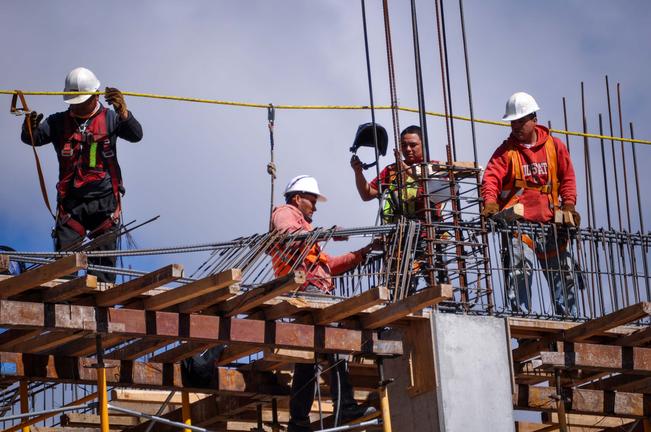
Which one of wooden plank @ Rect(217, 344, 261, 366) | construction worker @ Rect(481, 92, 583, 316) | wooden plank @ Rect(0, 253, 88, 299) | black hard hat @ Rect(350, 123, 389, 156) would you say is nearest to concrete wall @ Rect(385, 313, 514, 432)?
construction worker @ Rect(481, 92, 583, 316)

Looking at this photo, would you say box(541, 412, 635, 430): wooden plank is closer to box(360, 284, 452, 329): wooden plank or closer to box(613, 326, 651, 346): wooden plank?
box(613, 326, 651, 346): wooden plank

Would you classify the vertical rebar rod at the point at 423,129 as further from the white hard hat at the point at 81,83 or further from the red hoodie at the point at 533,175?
the white hard hat at the point at 81,83

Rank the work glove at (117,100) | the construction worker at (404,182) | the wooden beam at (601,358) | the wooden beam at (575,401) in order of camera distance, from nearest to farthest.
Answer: the work glove at (117,100) → the wooden beam at (601,358) → the construction worker at (404,182) → the wooden beam at (575,401)

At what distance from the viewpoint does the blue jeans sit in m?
18.0

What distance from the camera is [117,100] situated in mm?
17016

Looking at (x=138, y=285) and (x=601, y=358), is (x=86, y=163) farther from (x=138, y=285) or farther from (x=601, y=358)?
(x=601, y=358)

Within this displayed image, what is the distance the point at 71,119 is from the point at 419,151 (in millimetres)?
4292

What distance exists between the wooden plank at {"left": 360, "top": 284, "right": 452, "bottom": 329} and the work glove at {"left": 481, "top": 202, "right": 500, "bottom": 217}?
2121 mm

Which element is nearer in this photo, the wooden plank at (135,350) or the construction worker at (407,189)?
the wooden plank at (135,350)

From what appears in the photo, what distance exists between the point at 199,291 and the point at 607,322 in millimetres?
5114

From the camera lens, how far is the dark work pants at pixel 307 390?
1716cm

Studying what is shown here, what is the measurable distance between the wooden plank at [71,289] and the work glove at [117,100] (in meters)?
2.85

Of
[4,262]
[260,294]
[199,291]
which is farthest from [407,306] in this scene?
[4,262]

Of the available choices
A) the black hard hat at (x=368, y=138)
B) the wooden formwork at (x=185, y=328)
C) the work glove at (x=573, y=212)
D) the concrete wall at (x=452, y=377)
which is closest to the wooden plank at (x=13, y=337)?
the wooden formwork at (x=185, y=328)
